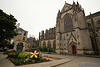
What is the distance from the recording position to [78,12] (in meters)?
21.1

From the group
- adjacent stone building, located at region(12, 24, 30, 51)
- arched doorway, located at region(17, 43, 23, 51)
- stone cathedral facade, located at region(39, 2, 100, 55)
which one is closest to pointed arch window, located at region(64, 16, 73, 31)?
stone cathedral facade, located at region(39, 2, 100, 55)

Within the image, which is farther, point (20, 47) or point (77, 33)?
point (20, 47)

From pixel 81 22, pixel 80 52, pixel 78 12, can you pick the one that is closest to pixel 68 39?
pixel 80 52

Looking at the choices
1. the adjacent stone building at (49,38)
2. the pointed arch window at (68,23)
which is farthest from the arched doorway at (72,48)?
the adjacent stone building at (49,38)

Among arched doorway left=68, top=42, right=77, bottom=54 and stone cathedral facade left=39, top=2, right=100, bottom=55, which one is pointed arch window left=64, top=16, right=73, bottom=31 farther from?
arched doorway left=68, top=42, right=77, bottom=54

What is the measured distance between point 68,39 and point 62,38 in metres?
2.94

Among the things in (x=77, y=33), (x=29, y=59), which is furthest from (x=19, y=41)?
(x=77, y=33)

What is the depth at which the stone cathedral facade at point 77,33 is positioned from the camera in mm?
16875

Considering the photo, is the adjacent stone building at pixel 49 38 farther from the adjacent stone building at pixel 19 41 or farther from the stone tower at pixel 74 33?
the adjacent stone building at pixel 19 41

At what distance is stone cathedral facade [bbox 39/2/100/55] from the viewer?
1688cm

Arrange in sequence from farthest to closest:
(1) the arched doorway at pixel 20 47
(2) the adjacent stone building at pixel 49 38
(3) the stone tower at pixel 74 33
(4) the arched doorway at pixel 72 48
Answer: (2) the adjacent stone building at pixel 49 38
(1) the arched doorway at pixel 20 47
(4) the arched doorway at pixel 72 48
(3) the stone tower at pixel 74 33

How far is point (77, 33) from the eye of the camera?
17625 millimetres

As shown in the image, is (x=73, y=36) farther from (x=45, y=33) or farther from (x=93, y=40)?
(x=45, y=33)

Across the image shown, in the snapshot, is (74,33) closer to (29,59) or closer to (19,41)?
(29,59)
